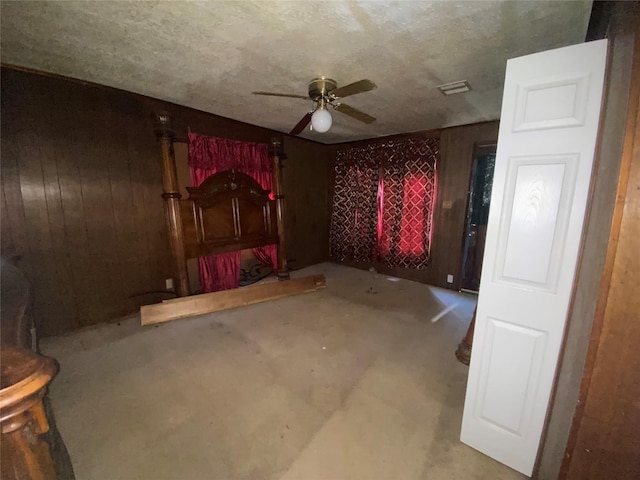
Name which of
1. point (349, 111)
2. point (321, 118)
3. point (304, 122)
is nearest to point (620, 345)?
point (321, 118)

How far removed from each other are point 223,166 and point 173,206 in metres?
0.88

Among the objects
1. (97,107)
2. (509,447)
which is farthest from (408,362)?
→ (97,107)

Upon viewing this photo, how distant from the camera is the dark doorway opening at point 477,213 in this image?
3.46m

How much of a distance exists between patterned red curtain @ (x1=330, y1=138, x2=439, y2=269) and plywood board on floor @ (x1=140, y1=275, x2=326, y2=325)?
1451 mm

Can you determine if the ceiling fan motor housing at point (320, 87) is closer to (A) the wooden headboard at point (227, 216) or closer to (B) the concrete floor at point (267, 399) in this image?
(A) the wooden headboard at point (227, 216)

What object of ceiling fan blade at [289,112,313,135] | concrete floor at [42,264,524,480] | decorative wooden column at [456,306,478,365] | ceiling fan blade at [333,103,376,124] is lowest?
concrete floor at [42,264,524,480]

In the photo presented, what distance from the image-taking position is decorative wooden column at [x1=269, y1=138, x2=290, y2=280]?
12.2 feet

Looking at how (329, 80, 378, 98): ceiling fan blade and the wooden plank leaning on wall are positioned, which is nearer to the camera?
(329, 80, 378, 98): ceiling fan blade

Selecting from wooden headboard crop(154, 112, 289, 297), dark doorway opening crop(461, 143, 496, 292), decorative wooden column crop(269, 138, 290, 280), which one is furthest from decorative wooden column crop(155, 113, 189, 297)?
dark doorway opening crop(461, 143, 496, 292)

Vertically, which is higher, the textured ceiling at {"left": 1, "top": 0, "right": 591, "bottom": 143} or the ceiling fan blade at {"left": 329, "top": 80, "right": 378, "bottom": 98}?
the textured ceiling at {"left": 1, "top": 0, "right": 591, "bottom": 143}

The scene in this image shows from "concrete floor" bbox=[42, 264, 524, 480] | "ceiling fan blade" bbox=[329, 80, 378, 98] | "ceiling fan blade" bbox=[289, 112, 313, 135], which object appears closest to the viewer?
"concrete floor" bbox=[42, 264, 524, 480]

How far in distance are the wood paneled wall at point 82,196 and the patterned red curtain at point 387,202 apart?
2.62 meters

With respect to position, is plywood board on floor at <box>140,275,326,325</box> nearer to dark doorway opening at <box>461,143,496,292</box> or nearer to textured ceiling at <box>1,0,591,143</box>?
textured ceiling at <box>1,0,591,143</box>

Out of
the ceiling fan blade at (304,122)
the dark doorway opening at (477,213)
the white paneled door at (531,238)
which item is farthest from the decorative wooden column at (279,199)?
the white paneled door at (531,238)
